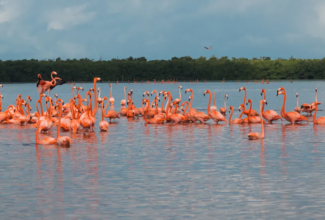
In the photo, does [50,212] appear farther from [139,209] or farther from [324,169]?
[324,169]

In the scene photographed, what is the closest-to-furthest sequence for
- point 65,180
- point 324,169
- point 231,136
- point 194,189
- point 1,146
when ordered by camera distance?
point 194,189
point 65,180
point 324,169
point 1,146
point 231,136

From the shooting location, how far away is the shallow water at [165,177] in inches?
453

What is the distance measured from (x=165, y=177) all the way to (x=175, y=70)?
153553 mm

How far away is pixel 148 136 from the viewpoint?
2412 centimetres

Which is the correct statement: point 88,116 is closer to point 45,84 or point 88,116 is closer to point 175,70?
point 45,84

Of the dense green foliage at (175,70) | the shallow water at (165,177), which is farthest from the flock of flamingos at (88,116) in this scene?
the dense green foliage at (175,70)

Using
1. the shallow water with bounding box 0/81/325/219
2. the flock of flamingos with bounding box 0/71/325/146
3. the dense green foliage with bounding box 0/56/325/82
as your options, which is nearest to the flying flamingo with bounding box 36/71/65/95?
the flock of flamingos with bounding box 0/71/325/146

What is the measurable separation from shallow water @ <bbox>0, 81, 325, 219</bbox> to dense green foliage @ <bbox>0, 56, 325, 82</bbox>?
136115 millimetres

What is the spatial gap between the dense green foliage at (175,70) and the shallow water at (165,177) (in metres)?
136

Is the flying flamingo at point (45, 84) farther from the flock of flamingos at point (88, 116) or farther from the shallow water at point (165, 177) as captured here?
the shallow water at point (165, 177)

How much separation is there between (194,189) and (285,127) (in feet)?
49.0

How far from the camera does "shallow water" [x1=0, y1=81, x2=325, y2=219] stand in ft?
37.7

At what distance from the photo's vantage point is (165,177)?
14.7 meters

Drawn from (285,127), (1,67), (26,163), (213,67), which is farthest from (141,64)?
(26,163)
